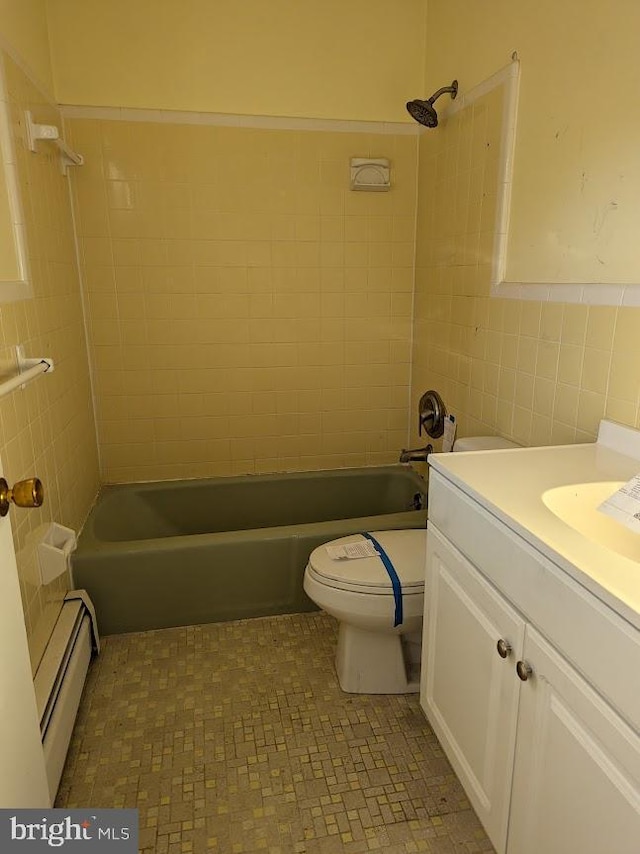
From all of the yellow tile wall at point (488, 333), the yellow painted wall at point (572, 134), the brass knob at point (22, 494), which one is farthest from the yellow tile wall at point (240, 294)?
the brass knob at point (22, 494)

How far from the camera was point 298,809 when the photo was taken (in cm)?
143

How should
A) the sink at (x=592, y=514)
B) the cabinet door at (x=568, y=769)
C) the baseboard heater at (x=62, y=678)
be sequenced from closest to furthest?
the cabinet door at (x=568, y=769), the sink at (x=592, y=514), the baseboard heater at (x=62, y=678)

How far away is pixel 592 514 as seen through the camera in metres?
1.21

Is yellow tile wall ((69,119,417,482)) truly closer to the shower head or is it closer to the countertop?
the shower head

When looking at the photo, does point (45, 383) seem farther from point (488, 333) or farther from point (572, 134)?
point (572, 134)

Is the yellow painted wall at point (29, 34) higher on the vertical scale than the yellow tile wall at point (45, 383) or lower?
higher

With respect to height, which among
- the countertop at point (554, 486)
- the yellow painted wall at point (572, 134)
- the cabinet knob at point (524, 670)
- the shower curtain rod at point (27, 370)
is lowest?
the cabinet knob at point (524, 670)

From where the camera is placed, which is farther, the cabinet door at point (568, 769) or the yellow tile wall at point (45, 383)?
the yellow tile wall at point (45, 383)

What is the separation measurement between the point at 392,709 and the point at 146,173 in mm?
2290

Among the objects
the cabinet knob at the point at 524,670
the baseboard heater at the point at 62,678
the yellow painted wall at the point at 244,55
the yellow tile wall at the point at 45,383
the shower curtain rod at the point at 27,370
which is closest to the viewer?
the cabinet knob at the point at 524,670

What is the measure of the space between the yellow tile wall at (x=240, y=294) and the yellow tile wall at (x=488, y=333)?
8.9 inches

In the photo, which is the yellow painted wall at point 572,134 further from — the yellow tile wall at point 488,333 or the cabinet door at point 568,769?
the cabinet door at point 568,769

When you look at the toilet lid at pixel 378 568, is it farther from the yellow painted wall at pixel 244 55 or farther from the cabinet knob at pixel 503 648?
the yellow painted wall at pixel 244 55

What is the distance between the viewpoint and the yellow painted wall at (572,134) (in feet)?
4.43
